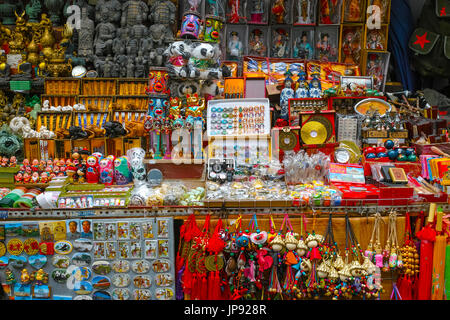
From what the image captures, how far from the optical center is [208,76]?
3.65m

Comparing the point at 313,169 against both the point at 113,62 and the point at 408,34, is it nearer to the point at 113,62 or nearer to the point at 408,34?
the point at 113,62

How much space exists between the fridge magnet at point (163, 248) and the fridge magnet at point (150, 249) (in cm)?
3

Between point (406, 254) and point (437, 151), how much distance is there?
99 cm

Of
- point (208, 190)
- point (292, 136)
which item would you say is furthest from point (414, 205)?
point (208, 190)

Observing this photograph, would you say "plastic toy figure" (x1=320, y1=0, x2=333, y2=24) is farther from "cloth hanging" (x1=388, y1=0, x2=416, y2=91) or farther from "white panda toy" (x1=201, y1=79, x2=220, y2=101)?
"white panda toy" (x1=201, y1=79, x2=220, y2=101)

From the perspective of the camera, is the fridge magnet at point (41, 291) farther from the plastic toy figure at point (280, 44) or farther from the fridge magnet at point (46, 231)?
the plastic toy figure at point (280, 44)

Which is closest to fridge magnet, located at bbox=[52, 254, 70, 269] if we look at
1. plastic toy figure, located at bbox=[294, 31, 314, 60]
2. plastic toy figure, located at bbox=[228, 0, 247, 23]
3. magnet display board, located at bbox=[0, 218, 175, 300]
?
magnet display board, located at bbox=[0, 218, 175, 300]

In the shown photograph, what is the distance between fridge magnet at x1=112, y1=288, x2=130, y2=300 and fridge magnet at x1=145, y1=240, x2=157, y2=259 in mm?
295

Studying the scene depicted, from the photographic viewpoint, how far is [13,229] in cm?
277

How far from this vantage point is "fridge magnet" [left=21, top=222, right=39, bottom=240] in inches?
109

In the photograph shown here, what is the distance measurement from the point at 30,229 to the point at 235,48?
3783 mm

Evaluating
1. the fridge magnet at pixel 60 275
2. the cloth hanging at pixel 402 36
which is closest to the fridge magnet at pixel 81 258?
the fridge magnet at pixel 60 275

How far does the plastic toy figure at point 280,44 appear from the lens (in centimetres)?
575

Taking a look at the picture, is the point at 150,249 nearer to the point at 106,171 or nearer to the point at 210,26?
the point at 106,171
